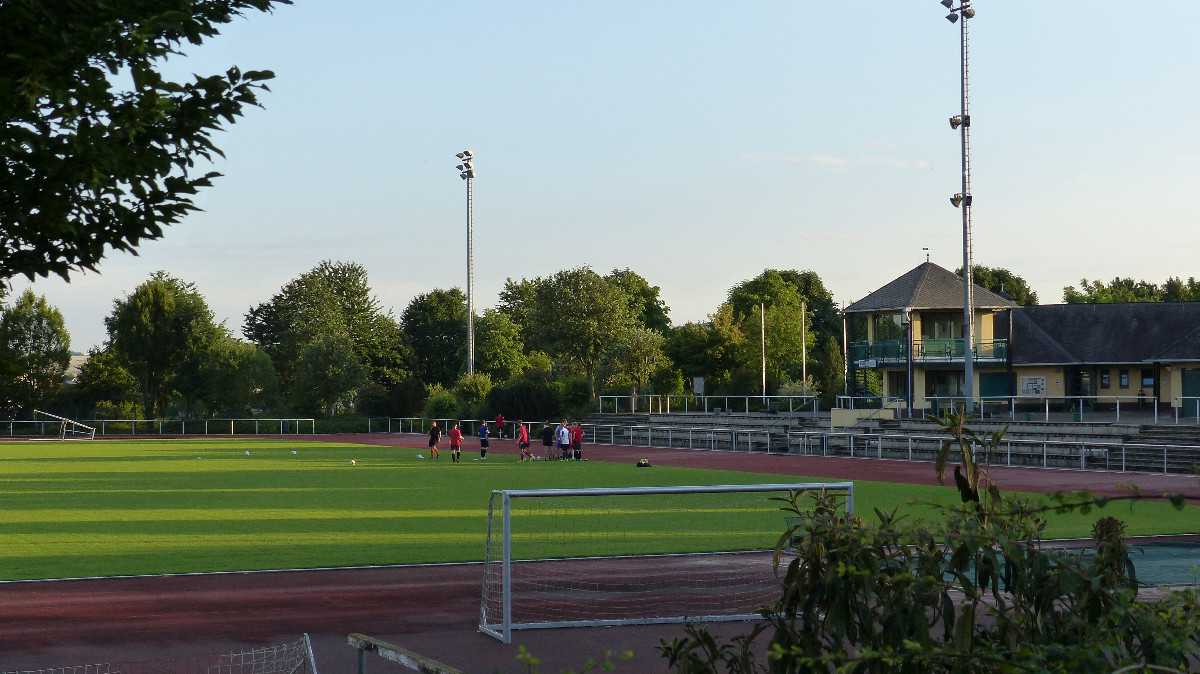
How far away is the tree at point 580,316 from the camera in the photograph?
213 feet

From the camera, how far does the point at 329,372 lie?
78688mm

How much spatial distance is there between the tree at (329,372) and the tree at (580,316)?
18836 millimetres

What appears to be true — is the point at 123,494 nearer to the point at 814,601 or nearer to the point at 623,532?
the point at 623,532

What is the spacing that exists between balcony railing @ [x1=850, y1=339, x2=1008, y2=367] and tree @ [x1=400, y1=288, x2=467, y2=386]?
49216mm

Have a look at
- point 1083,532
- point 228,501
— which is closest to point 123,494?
point 228,501

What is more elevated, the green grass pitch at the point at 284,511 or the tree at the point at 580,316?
the tree at the point at 580,316

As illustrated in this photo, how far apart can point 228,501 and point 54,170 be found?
20441 millimetres

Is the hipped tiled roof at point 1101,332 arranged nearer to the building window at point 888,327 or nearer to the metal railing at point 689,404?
the building window at point 888,327

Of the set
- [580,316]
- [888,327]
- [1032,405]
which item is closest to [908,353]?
[888,327]

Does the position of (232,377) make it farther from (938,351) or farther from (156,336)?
(938,351)

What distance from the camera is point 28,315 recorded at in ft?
282

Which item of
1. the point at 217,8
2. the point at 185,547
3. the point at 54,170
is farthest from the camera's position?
the point at 185,547

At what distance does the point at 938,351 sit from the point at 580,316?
19.9m

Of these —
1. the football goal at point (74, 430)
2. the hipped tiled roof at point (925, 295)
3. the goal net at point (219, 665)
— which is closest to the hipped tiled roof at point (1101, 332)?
the hipped tiled roof at point (925, 295)
